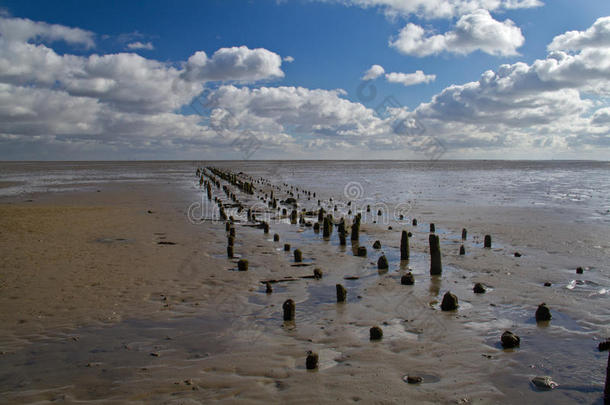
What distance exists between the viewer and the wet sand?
16.5 ft

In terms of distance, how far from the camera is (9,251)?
11.9 meters

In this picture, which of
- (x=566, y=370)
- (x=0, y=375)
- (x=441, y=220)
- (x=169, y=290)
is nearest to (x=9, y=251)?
(x=169, y=290)

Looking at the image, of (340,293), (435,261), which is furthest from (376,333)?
(435,261)

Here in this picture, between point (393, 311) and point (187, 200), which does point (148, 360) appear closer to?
point (393, 311)

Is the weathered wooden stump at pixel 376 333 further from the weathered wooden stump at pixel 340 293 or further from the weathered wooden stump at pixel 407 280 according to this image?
the weathered wooden stump at pixel 407 280

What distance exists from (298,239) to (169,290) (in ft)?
20.8

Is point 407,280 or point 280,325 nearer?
point 280,325

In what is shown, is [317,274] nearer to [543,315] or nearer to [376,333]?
[376,333]

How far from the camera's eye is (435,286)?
29.8ft

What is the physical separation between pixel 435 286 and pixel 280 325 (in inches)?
153

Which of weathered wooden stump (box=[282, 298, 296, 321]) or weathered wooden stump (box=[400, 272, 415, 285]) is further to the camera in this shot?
weathered wooden stump (box=[400, 272, 415, 285])

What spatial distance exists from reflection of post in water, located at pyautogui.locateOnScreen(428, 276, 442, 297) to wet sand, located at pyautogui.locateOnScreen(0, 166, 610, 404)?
0.15 ft

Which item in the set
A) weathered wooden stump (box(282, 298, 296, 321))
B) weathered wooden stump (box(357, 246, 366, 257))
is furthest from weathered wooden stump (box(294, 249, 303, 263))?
weathered wooden stump (box(282, 298, 296, 321))

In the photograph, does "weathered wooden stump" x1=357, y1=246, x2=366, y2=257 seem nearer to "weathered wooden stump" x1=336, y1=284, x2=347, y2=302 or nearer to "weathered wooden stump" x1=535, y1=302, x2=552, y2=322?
"weathered wooden stump" x1=336, y1=284, x2=347, y2=302
